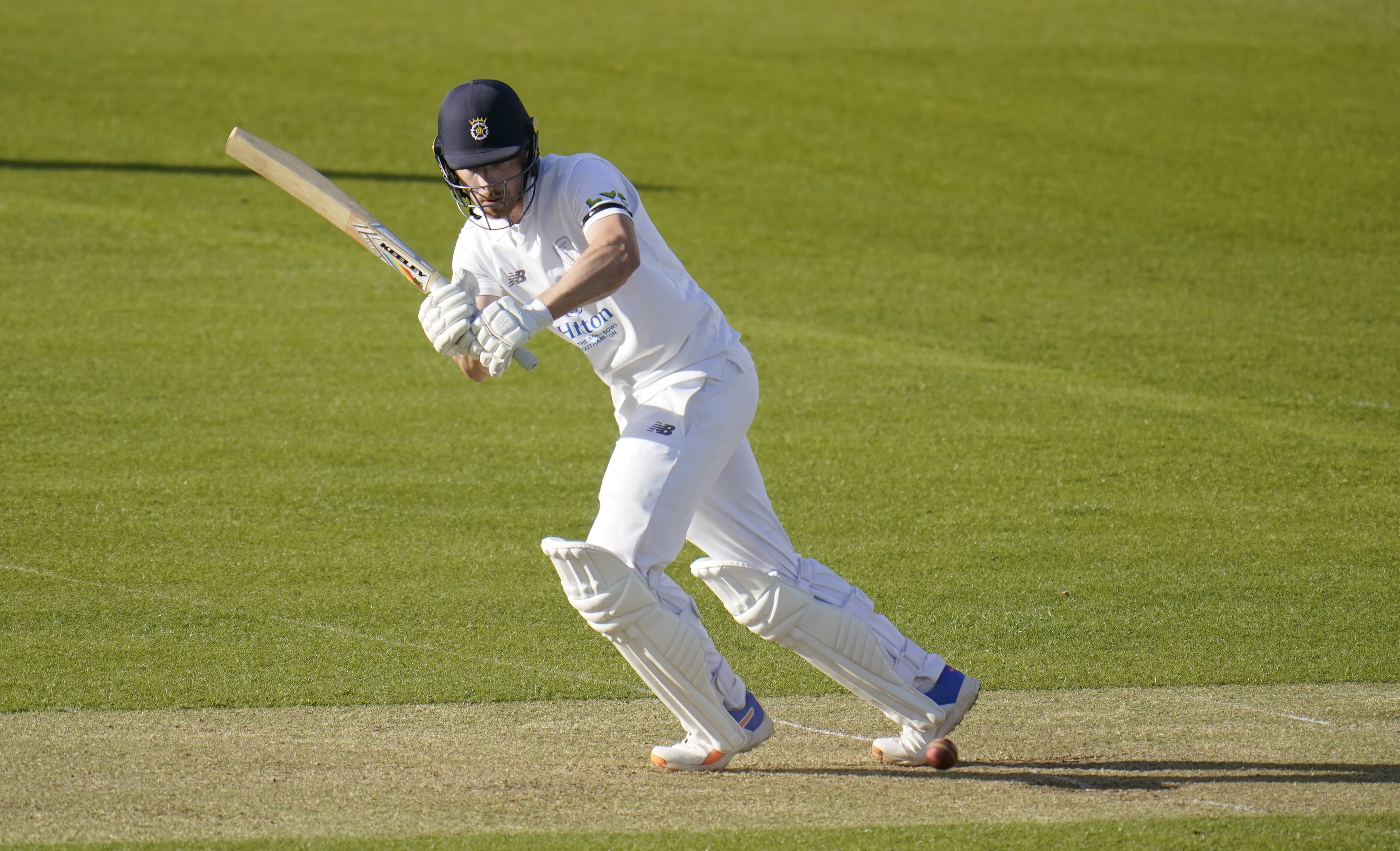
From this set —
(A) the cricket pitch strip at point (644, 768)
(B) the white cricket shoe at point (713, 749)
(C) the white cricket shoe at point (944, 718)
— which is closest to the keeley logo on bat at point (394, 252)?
(A) the cricket pitch strip at point (644, 768)

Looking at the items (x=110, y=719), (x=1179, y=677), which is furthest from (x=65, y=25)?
(x=1179, y=677)

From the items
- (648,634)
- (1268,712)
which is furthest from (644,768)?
(1268,712)

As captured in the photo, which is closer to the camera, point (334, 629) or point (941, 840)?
point (941, 840)

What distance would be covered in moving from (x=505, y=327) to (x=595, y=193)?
55 cm

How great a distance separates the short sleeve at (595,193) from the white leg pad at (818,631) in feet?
3.66

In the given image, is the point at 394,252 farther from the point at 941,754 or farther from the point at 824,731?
the point at 941,754

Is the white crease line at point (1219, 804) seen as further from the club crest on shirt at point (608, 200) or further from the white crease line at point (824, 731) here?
the club crest on shirt at point (608, 200)

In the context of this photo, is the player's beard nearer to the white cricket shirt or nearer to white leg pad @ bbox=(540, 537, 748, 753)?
the white cricket shirt

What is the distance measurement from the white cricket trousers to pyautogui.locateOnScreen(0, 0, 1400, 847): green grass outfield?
2.85 ft

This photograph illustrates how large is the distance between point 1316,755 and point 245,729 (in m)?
3.58

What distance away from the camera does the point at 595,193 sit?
438 centimetres

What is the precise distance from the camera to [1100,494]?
765 cm

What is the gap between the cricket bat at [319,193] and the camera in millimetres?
4957

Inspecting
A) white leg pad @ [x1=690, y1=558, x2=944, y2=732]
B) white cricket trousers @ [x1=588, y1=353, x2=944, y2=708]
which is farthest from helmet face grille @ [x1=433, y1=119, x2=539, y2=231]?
white leg pad @ [x1=690, y1=558, x2=944, y2=732]
